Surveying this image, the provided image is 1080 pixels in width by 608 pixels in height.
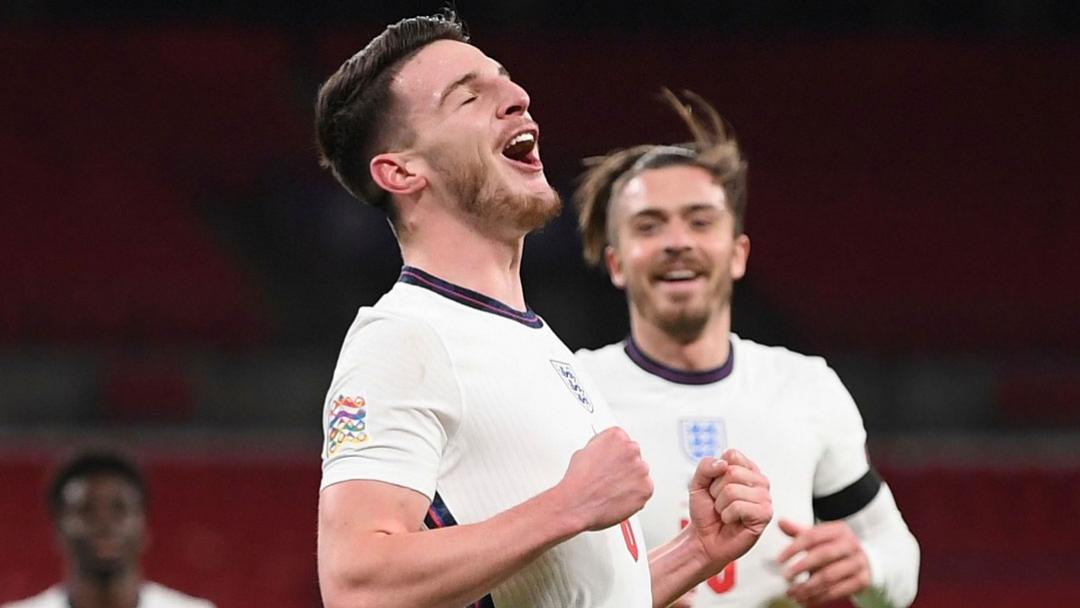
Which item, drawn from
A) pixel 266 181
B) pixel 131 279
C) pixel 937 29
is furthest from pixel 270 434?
pixel 937 29

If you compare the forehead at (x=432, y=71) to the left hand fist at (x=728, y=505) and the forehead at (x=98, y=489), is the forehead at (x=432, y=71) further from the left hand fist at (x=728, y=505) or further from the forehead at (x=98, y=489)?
the forehead at (x=98, y=489)

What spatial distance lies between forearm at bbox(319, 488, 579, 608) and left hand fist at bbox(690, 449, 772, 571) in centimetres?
36

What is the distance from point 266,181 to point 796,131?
4.31 m

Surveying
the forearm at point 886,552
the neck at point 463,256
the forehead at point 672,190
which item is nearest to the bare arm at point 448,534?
the neck at point 463,256

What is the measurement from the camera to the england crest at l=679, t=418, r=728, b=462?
339 centimetres

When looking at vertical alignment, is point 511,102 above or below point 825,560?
above

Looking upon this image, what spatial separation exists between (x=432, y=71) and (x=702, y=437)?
4.36 ft

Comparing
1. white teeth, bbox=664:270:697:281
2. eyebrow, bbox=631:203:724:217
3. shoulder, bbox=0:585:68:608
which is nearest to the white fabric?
white teeth, bbox=664:270:697:281

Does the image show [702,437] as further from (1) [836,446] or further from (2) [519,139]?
(2) [519,139]

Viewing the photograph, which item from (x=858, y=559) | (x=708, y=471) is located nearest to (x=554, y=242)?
A: (x=858, y=559)

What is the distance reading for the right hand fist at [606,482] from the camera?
Answer: 6.49 feet

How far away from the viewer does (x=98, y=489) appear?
15.0 feet

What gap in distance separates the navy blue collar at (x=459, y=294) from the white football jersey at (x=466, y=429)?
2cm

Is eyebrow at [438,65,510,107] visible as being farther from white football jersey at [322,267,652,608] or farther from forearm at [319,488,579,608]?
forearm at [319,488,579,608]
